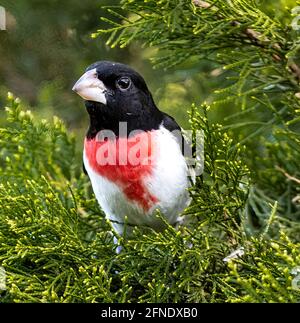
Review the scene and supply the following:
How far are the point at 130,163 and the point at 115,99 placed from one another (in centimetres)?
22

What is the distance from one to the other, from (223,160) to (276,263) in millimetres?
328

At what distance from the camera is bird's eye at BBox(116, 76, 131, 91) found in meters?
2.31

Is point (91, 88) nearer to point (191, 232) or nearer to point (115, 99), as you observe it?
point (115, 99)

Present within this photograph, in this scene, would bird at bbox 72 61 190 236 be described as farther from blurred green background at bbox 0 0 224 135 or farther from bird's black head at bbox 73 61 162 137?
blurred green background at bbox 0 0 224 135

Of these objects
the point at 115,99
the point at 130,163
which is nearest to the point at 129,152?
the point at 130,163

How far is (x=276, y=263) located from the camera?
194 cm

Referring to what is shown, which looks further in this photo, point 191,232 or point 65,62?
point 65,62

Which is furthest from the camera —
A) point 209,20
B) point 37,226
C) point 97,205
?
point 97,205

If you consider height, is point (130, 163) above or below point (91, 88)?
below

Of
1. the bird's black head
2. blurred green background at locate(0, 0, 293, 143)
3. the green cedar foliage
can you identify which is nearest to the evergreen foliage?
the green cedar foliage

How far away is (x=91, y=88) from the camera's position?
225 cm
